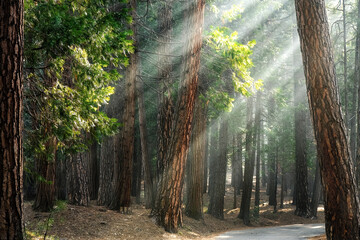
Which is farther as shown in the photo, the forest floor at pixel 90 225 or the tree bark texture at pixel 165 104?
the tree bark texture at pixel 165 104

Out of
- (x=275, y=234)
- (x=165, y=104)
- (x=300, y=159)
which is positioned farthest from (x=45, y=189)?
(x=300, y=159)

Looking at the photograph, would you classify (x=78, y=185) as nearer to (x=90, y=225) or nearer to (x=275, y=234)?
(x=90, y=225)

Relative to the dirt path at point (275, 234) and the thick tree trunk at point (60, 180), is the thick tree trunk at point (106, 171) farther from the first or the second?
the dirt path at point (275, 234)

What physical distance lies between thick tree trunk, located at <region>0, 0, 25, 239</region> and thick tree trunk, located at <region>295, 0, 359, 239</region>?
516 cm

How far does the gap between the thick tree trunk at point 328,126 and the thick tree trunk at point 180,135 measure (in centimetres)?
339

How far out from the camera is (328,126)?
5.84 metres

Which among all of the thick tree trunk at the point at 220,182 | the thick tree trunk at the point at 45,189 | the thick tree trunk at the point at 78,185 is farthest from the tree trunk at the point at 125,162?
the thick tree trunk at the point at 220,182

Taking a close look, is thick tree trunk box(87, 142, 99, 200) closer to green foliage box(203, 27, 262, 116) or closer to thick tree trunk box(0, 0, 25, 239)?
green foliage box(203, 27, 262, 116)

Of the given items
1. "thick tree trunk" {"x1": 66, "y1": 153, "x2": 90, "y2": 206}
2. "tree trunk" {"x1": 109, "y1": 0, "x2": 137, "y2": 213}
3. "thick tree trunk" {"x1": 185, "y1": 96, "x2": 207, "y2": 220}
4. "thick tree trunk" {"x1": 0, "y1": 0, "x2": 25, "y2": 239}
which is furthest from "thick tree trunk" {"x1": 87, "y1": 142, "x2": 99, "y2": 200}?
"thick tree trunk" {"x1": 0, "y1": 0, "x2": 25, "y2": 239}

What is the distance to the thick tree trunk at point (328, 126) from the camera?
570 centimetres

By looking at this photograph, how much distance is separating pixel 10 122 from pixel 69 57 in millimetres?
2610

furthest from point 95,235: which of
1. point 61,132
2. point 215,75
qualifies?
point 215,75

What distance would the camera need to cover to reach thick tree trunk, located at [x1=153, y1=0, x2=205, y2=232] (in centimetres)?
852

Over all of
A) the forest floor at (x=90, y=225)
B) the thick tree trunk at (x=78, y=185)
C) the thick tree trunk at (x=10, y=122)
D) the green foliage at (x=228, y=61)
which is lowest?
the forest floor at (x=90, y=225)
